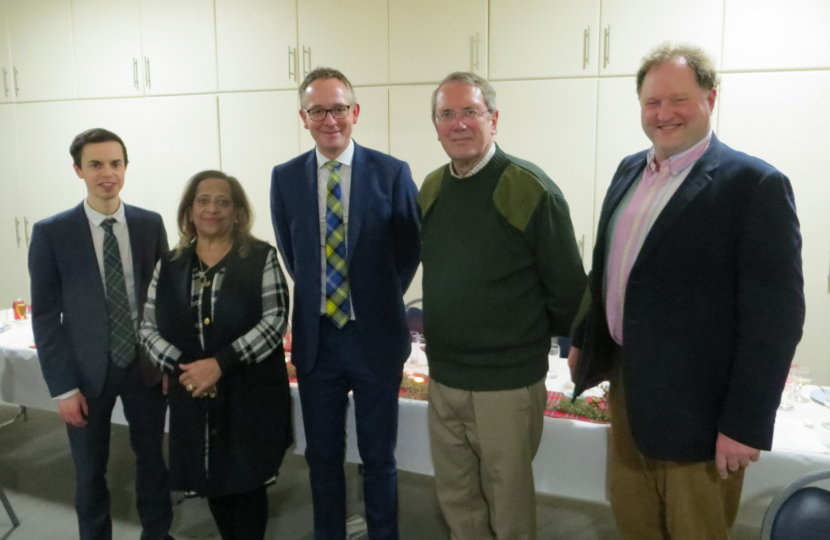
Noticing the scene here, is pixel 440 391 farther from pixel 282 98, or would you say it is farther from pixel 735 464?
pixel 282 98

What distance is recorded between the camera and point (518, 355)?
1.53 meters

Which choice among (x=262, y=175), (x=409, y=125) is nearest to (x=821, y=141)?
(x=409, y=125)

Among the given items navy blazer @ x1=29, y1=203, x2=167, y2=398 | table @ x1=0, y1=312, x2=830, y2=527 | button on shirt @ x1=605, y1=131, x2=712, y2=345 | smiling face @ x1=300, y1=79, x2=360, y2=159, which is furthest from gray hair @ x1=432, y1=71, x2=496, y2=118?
navy blazer @ x1=29, y1=203, x2=167, y2=398

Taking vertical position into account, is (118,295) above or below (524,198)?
below

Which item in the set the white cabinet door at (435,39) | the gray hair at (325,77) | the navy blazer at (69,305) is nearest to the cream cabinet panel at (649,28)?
the white cabinet door at (435,39)

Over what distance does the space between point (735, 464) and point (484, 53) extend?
2643 mm

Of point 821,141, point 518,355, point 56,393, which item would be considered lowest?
point 56,393

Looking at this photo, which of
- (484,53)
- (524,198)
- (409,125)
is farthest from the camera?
(409,125)

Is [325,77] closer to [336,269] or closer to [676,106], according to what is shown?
[336,269]

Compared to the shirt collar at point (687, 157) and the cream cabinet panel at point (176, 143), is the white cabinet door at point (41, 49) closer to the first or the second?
the cream cabinet panel at point (176, 143)

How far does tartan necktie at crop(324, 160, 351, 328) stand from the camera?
1.74 metres

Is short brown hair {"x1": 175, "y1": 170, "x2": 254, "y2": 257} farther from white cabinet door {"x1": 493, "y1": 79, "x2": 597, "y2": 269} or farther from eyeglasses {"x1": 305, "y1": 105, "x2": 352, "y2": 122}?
white cabinet door {"x1": 493, "y1": 79, "x2": 597, "y2": 269}

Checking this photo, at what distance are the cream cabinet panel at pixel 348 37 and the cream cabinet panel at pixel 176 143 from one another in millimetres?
792

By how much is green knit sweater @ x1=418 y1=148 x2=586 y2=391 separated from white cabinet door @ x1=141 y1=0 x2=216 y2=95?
291 centimetres
